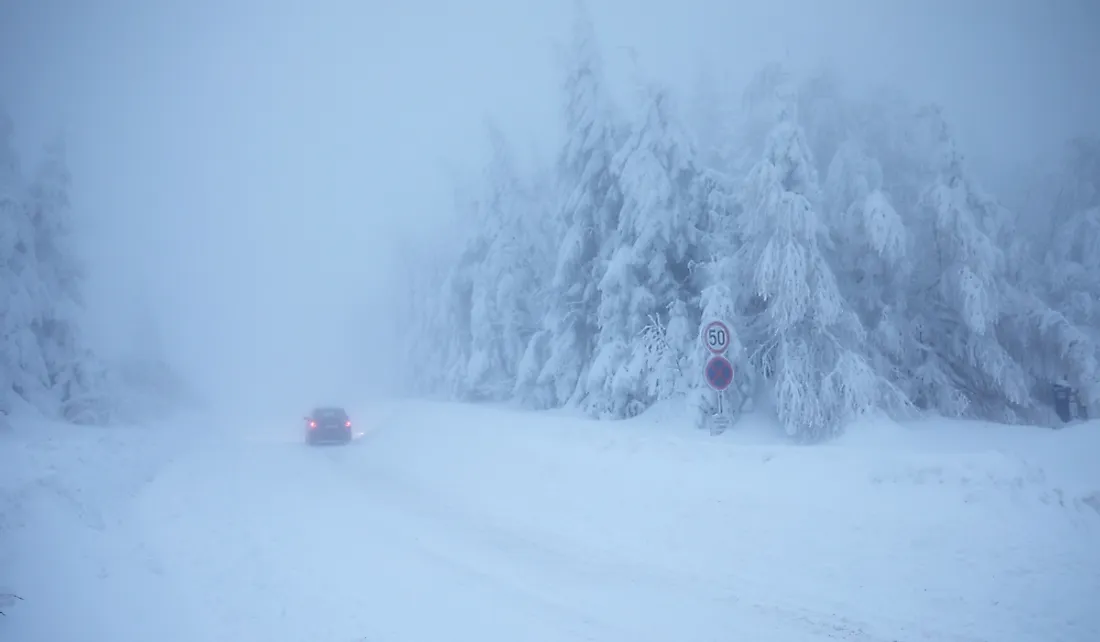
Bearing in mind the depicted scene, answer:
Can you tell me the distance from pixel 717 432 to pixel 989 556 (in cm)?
958

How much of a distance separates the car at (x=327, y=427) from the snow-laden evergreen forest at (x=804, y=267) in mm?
9363

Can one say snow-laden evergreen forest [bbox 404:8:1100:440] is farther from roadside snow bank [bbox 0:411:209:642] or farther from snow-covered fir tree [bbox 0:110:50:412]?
snow-covered fir tree [bbox 0:110:50:412]

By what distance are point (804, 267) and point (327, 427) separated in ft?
75.6

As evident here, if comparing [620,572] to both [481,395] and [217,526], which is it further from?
[481,395]

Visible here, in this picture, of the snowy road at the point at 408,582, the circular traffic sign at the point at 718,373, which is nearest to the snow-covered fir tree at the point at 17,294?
the snowy road at the point at 408,582

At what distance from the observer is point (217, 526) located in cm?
1177

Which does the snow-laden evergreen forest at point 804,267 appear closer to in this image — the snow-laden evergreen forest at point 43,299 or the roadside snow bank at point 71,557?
the roadside snow bank at point 71,557

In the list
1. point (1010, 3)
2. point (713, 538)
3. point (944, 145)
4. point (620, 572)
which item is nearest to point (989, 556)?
point (713, 538)

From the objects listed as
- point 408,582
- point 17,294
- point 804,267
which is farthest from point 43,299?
point 804,267

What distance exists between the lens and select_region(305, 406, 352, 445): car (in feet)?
100

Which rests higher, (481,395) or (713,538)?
(713,538)

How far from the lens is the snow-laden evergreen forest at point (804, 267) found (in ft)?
60.2

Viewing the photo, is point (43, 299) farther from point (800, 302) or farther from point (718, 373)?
point (800, 302)

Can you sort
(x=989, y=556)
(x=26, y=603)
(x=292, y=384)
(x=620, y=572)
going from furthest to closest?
(x=292, y=384), (x=620, y=572), (x=989, y=556), (x=26, y=603)
